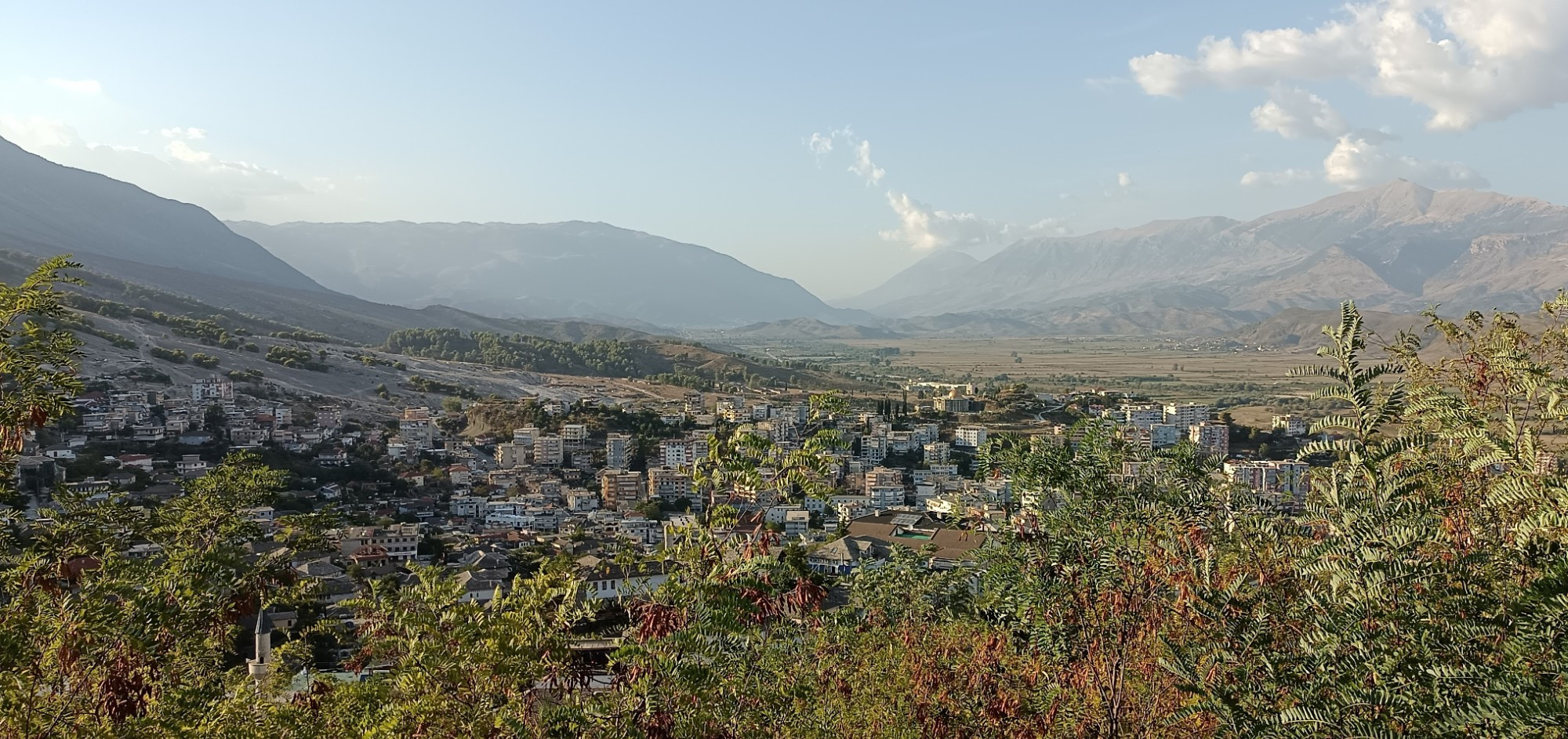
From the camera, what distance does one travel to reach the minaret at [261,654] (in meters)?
6.68

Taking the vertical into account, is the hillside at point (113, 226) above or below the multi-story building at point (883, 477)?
above

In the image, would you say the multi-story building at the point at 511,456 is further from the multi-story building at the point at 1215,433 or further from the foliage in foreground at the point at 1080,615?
the foliage in foreground at the point at 1080,615

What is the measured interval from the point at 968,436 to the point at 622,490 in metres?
19.8

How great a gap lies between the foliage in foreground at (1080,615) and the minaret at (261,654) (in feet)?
1.39

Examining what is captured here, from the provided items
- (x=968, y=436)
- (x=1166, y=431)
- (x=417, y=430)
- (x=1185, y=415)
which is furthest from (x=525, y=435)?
(x=1185, y=415)

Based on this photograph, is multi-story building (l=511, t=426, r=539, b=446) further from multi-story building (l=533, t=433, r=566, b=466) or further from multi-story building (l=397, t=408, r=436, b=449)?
multi-story building (l=397, t=408, r=436, b=449)

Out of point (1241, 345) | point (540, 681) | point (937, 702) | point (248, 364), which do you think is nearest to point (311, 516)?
point (540, 681)

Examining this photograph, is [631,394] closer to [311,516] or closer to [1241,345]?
[311,516]

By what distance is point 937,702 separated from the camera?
6.19 meters

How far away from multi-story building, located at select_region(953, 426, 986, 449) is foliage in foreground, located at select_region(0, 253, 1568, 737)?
42.0 meters

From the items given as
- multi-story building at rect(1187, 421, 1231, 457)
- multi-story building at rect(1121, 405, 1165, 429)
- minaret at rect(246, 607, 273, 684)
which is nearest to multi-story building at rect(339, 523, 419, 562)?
minaret at rect(246, 607, 273, 684)

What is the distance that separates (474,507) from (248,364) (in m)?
34.3

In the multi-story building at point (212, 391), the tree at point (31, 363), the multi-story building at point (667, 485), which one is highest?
the tree at point (31, 363)

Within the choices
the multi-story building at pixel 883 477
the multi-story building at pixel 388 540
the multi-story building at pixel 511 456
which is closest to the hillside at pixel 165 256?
the multi-story building at pixel 511 456
